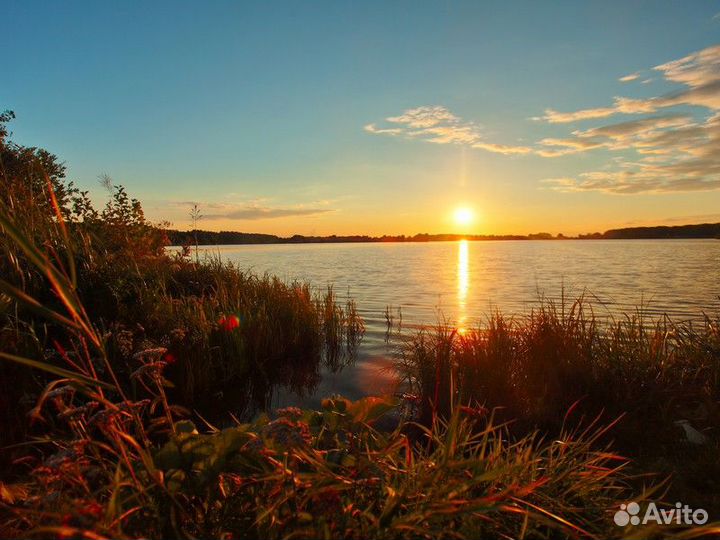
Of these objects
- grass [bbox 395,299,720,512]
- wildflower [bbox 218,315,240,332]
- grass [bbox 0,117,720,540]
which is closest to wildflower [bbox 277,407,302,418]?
grass [bbox 0,117,720,540]

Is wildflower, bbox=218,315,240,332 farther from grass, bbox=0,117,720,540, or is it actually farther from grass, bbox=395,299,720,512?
grass, bbox=395,299,720,512

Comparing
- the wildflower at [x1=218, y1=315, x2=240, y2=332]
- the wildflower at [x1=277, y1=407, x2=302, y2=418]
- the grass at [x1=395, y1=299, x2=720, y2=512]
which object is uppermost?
the wildflower at [x1=277, y1=407, x2=302, y2=418]

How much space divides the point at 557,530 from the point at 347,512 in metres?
1.26

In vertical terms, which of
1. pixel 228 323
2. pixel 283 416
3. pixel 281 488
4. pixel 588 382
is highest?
pixel 283 416

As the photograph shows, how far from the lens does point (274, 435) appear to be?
8.63 ft

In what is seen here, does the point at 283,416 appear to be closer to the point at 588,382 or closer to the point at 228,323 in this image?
the point at 588,382

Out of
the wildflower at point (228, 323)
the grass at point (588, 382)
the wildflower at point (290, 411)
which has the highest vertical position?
the wildflower at point (290, 411)

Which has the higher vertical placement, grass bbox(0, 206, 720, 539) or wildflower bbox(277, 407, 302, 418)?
wildflower bbox(277, 407, 302, 418)

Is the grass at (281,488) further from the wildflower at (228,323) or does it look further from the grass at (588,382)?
the wildflower at (228,323)

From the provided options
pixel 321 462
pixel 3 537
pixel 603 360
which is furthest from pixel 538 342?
pixel 3 537

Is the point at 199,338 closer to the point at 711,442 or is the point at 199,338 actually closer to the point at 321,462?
the point at 321,462

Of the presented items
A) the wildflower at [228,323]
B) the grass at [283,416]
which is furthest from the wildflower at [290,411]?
the wildflower at [228,323]

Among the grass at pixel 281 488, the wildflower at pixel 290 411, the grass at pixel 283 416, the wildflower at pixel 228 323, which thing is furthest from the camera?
the wildflower at pixel 228 323

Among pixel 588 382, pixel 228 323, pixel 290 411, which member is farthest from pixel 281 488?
pixel 228 323
